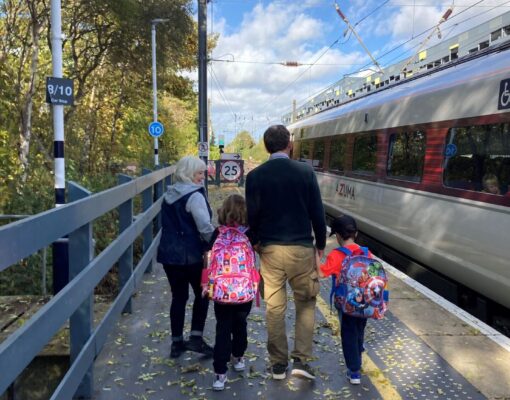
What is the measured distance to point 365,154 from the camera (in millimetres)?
9688

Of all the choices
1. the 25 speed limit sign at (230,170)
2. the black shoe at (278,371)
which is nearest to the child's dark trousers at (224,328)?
the black shoe at (278,371)

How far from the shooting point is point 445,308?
490cm

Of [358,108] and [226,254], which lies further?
[358,108]

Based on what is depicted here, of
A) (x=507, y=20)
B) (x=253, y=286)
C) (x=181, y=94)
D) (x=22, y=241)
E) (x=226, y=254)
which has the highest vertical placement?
(x=181, y=94)

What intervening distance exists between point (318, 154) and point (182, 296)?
1050 centimetres

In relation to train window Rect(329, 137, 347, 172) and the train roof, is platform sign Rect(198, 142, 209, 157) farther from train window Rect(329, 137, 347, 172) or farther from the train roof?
the train roof

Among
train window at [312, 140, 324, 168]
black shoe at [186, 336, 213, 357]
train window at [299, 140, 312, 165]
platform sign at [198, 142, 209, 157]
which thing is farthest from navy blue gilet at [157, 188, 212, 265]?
train window at [299, 140, 312, 165]

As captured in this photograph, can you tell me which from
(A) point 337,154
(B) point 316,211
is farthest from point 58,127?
(A) point 337,154

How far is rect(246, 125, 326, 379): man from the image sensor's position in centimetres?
343

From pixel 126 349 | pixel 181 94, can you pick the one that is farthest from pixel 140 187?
pixel 181 94

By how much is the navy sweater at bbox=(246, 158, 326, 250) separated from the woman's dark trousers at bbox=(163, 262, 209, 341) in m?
0.69

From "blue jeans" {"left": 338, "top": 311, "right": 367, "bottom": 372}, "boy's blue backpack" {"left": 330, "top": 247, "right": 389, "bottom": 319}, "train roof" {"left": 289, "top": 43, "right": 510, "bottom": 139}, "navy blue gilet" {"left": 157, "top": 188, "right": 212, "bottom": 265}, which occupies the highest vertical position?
"train roof" {"left": 289, "top": 43, "right": 510, "bottom": 139}

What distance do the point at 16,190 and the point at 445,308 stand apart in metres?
5.73

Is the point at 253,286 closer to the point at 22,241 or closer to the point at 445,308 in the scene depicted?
the point at 22,241
